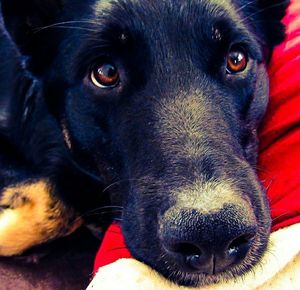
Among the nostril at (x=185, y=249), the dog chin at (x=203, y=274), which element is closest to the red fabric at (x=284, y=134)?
the dog chin at (x=203, y=274)

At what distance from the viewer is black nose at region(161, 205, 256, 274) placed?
113 centimetres

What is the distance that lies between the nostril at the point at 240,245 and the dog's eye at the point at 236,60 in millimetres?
470

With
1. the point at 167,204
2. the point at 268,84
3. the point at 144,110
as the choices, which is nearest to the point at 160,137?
the point at 144,110

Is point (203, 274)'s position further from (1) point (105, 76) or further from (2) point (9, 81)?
(2) point (9, 81)

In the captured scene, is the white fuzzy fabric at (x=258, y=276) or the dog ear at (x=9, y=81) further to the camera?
the dog ear at (x=9, y=81)

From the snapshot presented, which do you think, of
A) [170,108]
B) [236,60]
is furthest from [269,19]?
[170,108]

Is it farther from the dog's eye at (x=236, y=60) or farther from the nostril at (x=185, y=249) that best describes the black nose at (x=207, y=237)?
the dog's eye at (x=236, y=60)

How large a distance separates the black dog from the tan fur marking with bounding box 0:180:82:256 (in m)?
0.25

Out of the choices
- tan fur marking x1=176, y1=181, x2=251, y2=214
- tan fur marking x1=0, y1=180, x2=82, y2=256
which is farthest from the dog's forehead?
tan fur marking x1=0, y1=180, x2=82, y2=256

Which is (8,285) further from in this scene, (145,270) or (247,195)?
(247,195)

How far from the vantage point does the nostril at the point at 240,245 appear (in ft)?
3.90

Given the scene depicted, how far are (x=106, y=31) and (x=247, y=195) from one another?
1.74 ft

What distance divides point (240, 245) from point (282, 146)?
45 centimetres

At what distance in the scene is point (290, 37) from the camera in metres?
1.81
